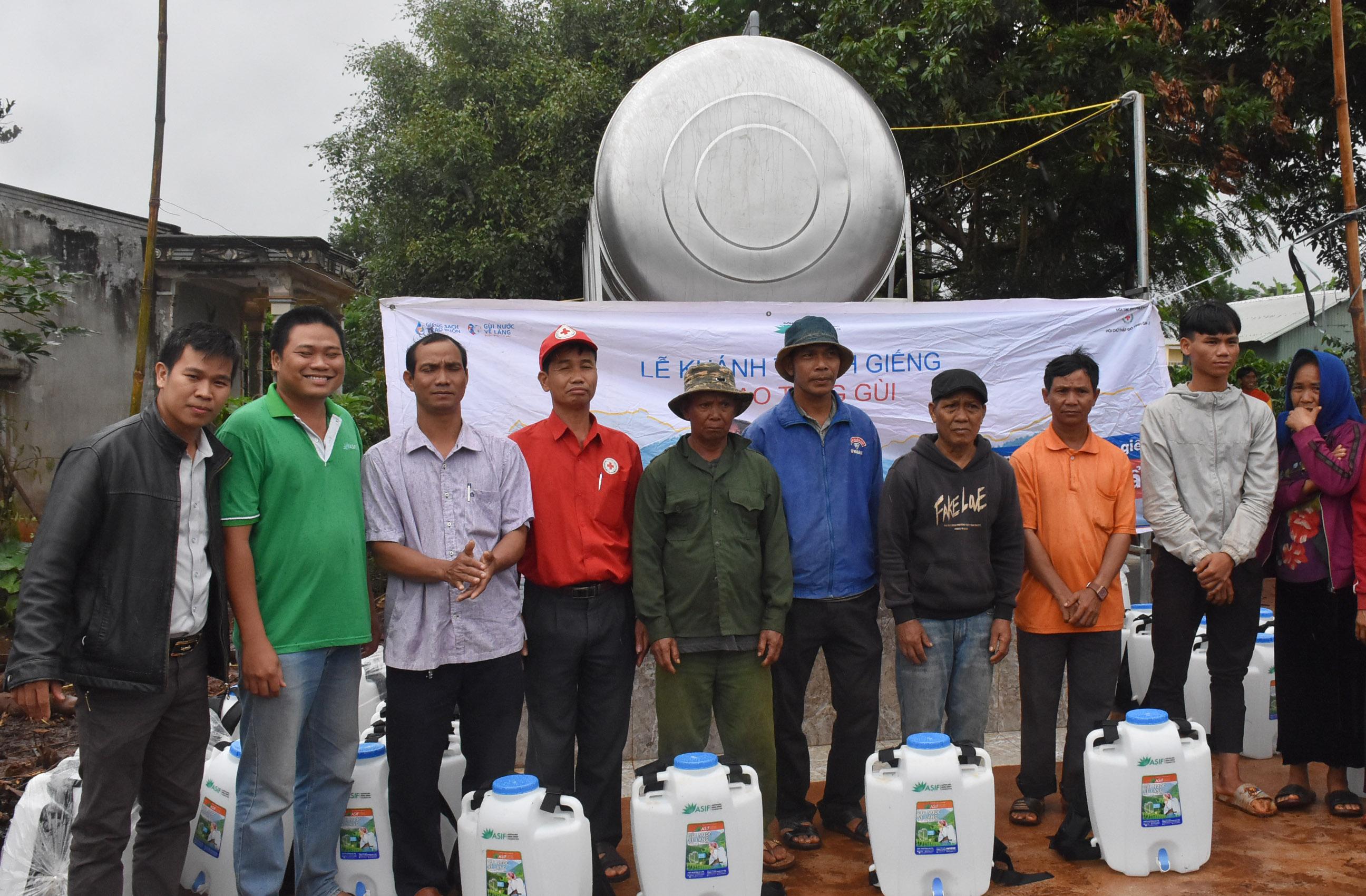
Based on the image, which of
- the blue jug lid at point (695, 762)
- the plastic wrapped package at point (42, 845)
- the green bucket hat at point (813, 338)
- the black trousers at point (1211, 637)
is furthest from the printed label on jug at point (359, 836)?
the black trousers at point (1211, 637)

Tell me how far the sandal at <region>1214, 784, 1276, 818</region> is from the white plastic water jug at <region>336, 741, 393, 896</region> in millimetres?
3208

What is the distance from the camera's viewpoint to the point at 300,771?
10.4ft

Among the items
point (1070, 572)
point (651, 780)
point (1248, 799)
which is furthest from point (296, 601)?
point (1248, 799)

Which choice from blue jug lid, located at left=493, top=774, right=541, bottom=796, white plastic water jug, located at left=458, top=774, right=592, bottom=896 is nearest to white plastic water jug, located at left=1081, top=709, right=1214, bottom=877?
white plastic water jug, located at left=458, top=774, right=592, bottom=896

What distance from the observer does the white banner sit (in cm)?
497

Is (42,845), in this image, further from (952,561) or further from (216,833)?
(952,561)

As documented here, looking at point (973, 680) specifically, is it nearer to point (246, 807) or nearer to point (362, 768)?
point (362, 768)

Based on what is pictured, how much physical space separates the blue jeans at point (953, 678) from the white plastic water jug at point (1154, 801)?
1.44ft

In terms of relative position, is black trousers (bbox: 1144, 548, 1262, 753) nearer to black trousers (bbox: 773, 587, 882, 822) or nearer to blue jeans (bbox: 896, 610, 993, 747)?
blue jeans (bbox: 896, 610, 993, 747)

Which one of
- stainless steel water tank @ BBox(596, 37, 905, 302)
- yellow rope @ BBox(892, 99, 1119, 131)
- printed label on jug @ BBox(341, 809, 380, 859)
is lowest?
printed label on jug @ BBox(341, 809, 380, 859)

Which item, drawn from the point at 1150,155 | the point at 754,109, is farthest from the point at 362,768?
the point at 1150,155

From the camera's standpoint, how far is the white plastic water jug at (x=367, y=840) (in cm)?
328

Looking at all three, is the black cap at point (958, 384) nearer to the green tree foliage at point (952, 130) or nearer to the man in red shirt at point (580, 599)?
the man in red shirt at point (580, 599)

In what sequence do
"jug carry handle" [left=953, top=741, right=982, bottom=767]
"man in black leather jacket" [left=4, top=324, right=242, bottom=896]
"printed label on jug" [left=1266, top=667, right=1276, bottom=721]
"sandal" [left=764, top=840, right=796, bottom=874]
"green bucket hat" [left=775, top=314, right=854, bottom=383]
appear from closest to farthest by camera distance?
"man in black leather jacket" [left=4, top=324, right=242, bottom=896] → "jug carry handle" [left=953, top=741, right=982, bottom=767] → "sandal" [left=764, top=840, right=796, bottom=874] → "green bucket hat" [left=775, top=314, right=854, bottom=383] → "printed label on jug" [left=1266, top=667, right=1276, bottom=721]
